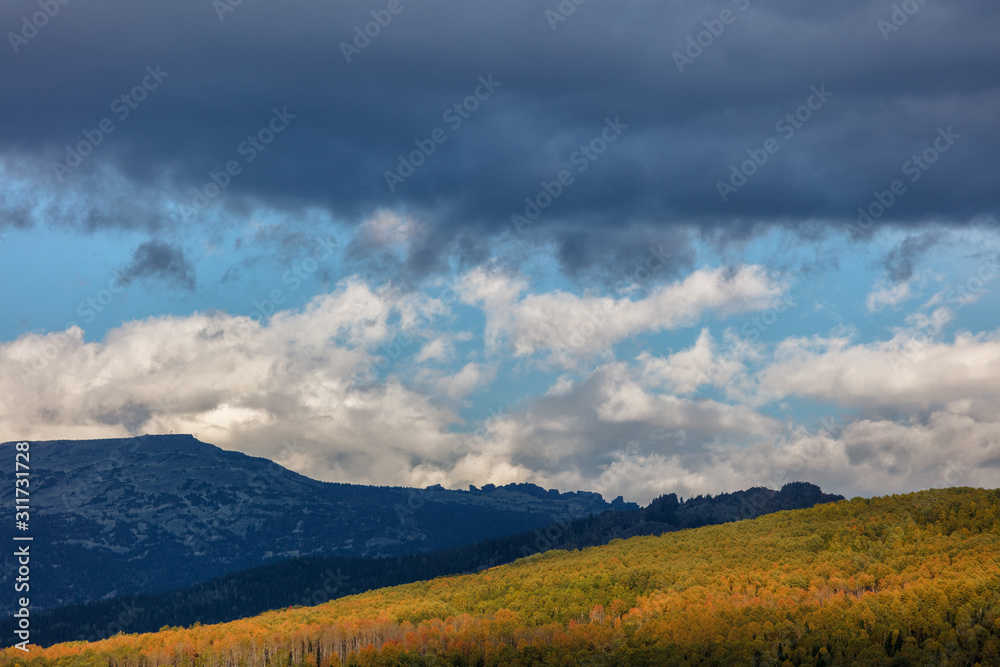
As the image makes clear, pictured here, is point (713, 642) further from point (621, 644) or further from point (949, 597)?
point (949, 597)

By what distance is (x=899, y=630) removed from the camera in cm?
16588

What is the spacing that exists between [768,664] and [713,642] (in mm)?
14297

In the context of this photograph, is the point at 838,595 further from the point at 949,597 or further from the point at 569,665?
the point at 569,665

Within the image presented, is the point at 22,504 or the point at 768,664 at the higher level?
the point at 22,504

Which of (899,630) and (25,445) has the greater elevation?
(25,445)

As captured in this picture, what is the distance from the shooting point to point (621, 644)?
191750 mm

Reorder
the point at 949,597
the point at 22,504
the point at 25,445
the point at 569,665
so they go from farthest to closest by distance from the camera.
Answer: the point at 569,665 < the point at 949,597 < the point at 22,504 < the point at 25,445

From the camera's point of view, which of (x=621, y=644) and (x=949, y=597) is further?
(x=621, y=644)

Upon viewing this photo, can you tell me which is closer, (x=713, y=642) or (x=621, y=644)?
(x=713, y=642)

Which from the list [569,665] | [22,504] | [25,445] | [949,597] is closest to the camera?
[25,445]

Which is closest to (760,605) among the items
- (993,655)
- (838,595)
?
(838,595)

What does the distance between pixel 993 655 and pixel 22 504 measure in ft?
545

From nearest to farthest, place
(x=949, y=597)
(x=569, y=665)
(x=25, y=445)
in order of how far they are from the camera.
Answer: (x=25, y=445), (x=949, y=597), (x=569, y=665)

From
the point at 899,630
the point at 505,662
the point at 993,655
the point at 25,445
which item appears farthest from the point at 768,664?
the point at 25,445
